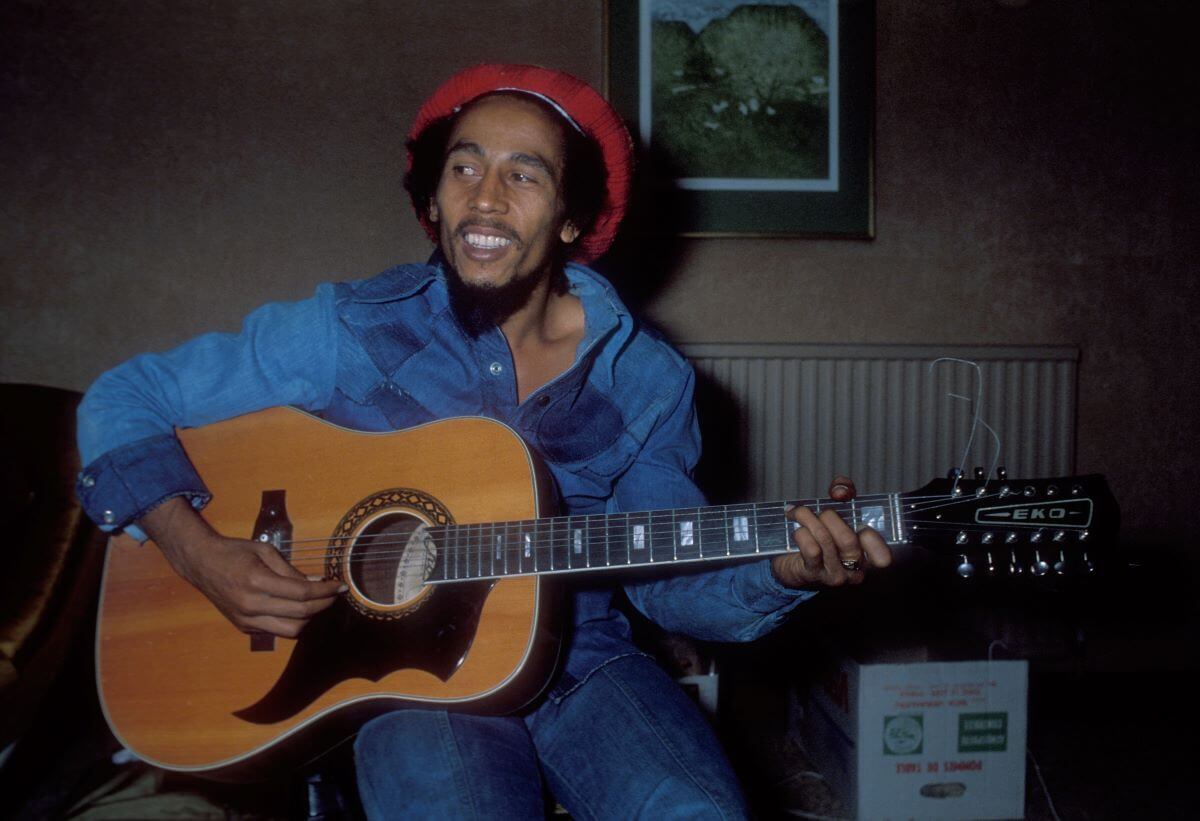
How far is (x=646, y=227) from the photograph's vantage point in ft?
8.65

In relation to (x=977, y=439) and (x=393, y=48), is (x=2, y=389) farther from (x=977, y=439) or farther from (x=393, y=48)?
(x=977, y=439)

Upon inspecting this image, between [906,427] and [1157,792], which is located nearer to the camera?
[1157,792]

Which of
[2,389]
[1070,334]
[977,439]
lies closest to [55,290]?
[2,389]

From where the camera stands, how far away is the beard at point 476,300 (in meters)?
1.40

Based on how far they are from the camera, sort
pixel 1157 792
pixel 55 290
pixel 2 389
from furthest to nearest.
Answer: pixel 55 290 < pixel 1157 792 < pixel 2 389

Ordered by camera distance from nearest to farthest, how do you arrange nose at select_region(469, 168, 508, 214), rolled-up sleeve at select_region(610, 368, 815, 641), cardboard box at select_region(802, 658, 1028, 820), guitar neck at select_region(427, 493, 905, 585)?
guitar neck at select_region(427, 493, 905, 585) → rolled-up sleeve at select_region(610, 368, 815, 641) → nose at select_region(469, 168, 508, 214) → cardboard box at select_region(802, 658, 1028, 820)

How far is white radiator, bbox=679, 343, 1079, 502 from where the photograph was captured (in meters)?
2.64

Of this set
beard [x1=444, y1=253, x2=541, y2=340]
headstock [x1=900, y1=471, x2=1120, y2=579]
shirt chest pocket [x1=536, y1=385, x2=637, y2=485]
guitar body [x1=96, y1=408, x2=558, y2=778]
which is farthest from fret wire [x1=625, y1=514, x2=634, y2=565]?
beard [x1=444, y1=253, x2=541, y2=340]

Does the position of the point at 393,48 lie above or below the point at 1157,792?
above

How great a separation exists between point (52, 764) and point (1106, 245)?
382 centimetres

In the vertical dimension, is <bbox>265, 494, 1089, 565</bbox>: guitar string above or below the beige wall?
below

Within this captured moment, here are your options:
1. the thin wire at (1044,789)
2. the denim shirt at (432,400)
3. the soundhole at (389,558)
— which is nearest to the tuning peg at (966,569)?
the denim shirt at (432,400)

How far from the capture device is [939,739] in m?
1.90

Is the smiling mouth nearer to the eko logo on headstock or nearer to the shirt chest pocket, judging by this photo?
the shirt chest pocket
